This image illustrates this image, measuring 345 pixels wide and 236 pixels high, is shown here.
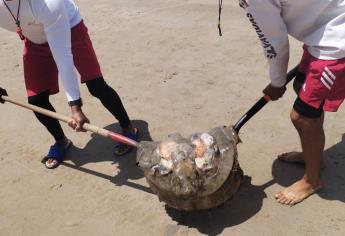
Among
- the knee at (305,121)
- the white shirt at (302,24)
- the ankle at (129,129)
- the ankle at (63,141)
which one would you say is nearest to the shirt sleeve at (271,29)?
the white shirt at (302,24)

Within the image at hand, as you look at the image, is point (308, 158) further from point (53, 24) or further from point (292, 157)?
point (53, 24)

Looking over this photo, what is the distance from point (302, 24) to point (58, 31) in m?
1.40

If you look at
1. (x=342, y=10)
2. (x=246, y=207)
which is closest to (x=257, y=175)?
(x=246, y=207)

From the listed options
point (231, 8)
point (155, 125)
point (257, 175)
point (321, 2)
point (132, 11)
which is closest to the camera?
point (321, 2)

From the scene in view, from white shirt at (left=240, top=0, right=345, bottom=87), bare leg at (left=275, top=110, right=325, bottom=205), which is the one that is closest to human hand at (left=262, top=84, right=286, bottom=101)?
bare leg at (left=275, top=110, right=325, bottom=205)

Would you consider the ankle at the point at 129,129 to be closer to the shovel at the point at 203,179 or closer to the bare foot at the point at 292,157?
the shovel at the point at 203,179

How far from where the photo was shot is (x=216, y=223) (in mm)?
2881

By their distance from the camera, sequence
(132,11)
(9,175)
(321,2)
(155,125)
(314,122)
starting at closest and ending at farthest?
(321,2) → (314,122) → (9,175) → (155,125) → (132,11)

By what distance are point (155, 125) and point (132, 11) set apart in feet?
9.61

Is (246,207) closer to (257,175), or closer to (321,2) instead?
(257,175)

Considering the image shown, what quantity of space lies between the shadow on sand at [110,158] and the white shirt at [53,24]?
0.78 metres

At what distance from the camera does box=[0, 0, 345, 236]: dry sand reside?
293 cm

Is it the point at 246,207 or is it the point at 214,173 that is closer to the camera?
the point at 214,173

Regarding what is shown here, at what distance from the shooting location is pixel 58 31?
9.25 ft
